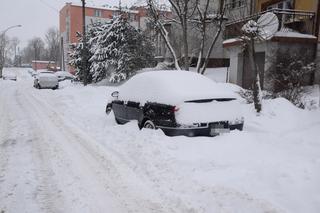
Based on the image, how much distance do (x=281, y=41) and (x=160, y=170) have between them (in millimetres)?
11485

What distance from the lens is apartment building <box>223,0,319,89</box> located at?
15148 millimetres

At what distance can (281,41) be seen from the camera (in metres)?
15.3

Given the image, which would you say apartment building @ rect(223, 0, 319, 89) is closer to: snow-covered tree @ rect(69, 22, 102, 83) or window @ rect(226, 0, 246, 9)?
window @ rect(226, 0, 246, 9)

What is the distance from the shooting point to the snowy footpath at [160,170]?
180 inches

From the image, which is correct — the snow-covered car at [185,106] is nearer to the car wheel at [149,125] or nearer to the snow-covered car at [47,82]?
the car wheel at [149,125]

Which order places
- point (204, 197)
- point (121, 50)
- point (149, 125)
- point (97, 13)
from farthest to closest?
1. point (97, 13)
2. point (121, 50)
3. point (149, 125)
4. point (204, 197)

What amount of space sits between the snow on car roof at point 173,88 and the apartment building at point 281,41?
606 cm

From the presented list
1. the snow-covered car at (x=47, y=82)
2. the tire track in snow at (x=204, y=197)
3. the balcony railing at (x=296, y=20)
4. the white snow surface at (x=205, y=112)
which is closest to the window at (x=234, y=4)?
the balcony railing at (x=296, y=20)

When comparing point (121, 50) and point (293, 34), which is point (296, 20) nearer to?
point (293, 34)

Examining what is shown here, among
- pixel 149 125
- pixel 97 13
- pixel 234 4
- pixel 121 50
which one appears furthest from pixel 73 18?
pixel 149 125

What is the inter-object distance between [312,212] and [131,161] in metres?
3.18

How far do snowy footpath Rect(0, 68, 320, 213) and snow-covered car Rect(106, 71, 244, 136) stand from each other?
0.23 m

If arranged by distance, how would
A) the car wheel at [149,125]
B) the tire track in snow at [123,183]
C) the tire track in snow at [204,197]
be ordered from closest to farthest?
the tire track in snow at [204,197], the tire track in snow at [123,183], the car wheel at [149,125]

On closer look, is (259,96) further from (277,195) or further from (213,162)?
(277,195)
